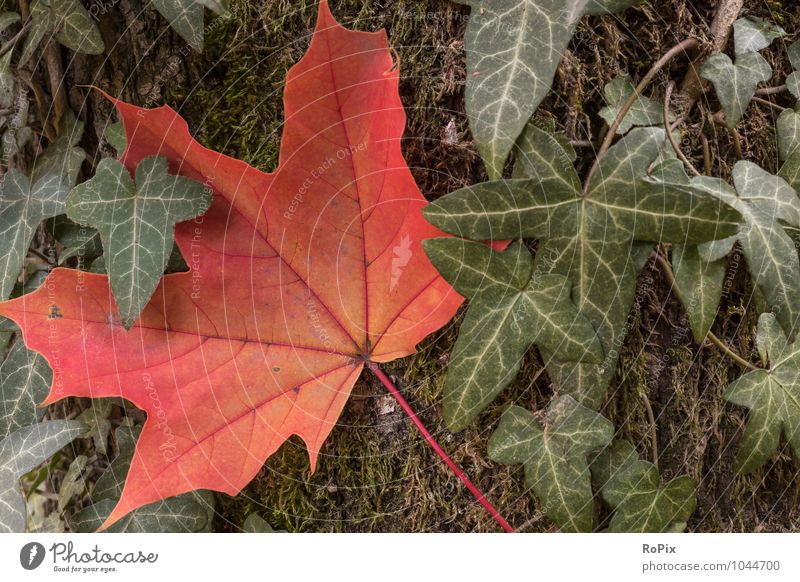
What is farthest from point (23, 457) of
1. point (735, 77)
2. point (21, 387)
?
point (735, 77)

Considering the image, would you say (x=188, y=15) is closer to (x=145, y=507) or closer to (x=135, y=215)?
(x=135, y=215)

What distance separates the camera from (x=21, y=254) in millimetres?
693

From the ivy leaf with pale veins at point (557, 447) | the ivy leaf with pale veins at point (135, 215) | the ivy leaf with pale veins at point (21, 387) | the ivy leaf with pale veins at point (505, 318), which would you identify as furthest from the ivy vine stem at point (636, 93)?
the ivy leaf with pale veins at point (21, 387)

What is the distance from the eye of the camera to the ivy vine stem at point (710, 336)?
67cm

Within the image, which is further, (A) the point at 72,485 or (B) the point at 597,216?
→ (A) the point at 72,485

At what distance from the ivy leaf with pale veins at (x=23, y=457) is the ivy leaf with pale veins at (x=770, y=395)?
0.75 meters

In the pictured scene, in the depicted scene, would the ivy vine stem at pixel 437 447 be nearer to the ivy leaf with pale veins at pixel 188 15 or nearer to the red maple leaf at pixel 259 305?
the red maple leaf at pixel 259 305

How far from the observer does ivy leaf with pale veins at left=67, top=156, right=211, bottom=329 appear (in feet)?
2.04

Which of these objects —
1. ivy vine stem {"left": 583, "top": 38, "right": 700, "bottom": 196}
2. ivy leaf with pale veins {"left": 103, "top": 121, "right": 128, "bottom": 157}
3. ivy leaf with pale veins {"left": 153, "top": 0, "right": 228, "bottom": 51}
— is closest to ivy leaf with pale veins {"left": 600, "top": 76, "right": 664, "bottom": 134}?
ivy vine stem {"left": 583, "top": 38, "right": 700, "bottom": 196}

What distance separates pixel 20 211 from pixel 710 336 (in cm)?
81

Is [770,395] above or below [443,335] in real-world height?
below

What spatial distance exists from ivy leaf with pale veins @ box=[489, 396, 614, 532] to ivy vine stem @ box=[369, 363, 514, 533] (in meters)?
0.05

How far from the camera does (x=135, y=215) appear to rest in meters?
0.63
